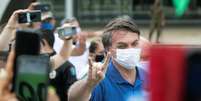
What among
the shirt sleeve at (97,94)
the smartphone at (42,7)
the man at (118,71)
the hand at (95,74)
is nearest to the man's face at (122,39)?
the man at (118,71)

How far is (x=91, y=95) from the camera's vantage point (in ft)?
11.8

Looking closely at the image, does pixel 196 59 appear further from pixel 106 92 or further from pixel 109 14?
pixel 109 14

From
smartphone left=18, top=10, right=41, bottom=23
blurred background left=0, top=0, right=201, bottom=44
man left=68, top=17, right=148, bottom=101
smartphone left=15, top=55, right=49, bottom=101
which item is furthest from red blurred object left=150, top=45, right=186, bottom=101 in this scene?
blurred background left=0, top=0, right=201, bottom=44

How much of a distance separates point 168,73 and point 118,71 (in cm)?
252

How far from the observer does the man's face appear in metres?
3.93

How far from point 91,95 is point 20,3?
169cm

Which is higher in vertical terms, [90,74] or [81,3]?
[90,74]

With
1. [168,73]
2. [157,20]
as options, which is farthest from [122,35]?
[157,20]

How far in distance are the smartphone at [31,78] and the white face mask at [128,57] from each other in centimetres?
206

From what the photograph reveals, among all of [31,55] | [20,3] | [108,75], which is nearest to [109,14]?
[20,3]

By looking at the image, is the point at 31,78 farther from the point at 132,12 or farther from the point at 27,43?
the point at 132,12

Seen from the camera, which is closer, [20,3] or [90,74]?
[90,74]

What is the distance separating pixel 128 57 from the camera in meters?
3.92

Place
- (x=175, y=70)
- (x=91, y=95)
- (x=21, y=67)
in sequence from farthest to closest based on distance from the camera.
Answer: (x=91, y=95)
(x=21, y=67)
(x=175, y=70)
